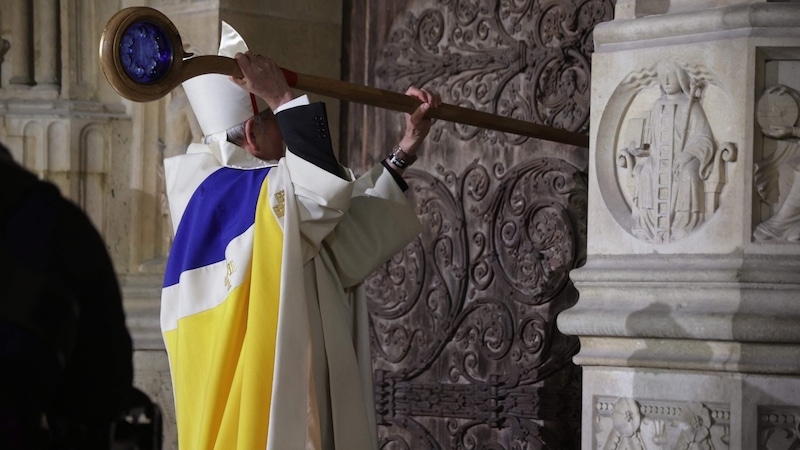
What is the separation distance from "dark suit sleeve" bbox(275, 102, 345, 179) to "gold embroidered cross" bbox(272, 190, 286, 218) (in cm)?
12

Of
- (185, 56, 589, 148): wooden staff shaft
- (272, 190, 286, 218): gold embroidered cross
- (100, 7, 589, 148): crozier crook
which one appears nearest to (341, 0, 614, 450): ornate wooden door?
(185, 56, 589, 148): wooden staff shaft

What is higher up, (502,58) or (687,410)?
(502,58)

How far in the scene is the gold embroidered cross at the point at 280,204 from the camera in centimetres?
386

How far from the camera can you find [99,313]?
2037 millimetres

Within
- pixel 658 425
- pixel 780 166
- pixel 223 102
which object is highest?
pixel 223 102

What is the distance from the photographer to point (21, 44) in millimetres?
5543

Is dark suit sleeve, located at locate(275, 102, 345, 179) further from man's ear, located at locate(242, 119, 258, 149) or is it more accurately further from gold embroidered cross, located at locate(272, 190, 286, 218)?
man's ear, located at locate(242, 119, 258, 149)

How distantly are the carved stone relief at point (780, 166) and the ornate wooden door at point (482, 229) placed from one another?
106 cm

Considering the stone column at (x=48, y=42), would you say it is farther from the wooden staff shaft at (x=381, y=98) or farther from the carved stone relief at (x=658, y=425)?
the carved stone relief at (x=658, y=425)

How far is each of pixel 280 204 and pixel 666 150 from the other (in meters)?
1.06

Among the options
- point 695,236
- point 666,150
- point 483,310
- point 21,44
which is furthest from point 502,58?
point 21,44

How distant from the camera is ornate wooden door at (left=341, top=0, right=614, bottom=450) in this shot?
4812 millimetres

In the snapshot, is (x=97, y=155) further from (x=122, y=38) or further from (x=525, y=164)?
(x=122, y=38)

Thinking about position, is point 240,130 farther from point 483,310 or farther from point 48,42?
point 48,42
